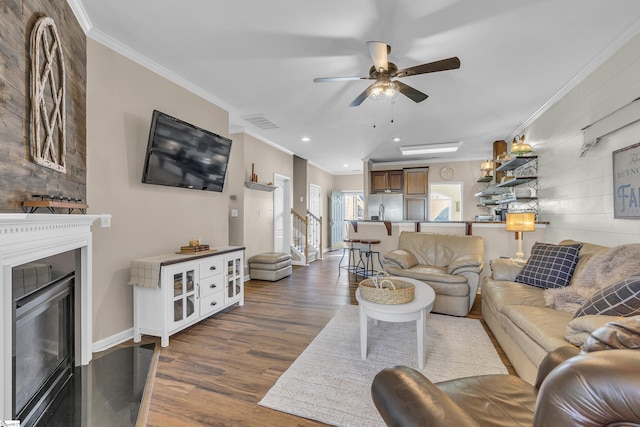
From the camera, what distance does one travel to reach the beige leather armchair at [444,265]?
10.6 ft

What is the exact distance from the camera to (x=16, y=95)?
1.45m

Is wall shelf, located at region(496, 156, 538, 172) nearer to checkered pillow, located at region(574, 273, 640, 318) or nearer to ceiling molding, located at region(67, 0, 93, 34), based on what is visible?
checkered pillow, located at region(574, 273, 640, 318)

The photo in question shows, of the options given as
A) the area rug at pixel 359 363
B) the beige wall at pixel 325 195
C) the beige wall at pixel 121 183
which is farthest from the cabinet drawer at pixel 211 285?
the beige wall at pixel 325 195

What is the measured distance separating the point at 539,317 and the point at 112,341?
11.3 feet

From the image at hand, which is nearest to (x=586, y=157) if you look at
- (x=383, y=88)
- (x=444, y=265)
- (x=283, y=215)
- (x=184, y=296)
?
(x=444, y=265)

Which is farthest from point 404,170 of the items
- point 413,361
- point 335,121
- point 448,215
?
point 413,361

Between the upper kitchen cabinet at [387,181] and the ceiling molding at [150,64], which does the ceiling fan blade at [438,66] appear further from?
the upper kitchen cabinet at [387,181]

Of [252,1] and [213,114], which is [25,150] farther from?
[213,114]

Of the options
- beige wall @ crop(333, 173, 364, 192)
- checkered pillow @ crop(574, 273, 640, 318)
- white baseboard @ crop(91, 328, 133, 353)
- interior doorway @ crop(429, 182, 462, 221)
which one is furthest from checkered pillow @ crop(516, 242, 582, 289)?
beige wall @ crop(333, 173, 364, 192)

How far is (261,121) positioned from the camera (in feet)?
14.4

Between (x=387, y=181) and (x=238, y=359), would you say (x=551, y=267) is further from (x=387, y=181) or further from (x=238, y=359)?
(x=387, y=181)

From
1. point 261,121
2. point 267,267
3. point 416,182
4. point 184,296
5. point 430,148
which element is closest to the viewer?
point 184,296

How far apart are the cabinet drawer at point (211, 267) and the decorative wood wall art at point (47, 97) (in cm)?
144

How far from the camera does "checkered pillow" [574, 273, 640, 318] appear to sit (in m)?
1.51
